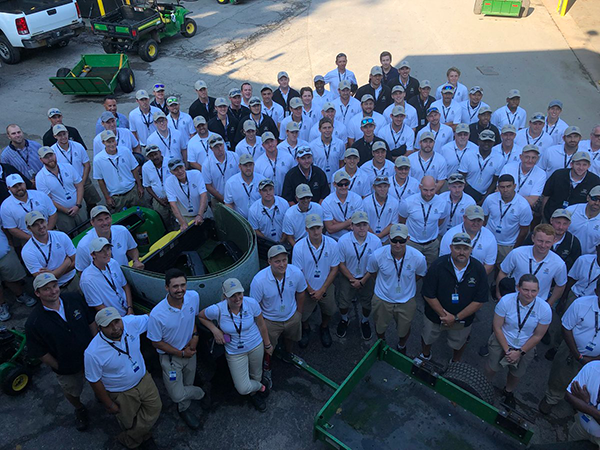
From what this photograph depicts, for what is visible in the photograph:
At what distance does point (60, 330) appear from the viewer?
525 centimetres

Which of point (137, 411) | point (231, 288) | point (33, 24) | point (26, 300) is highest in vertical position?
point (231, 288)

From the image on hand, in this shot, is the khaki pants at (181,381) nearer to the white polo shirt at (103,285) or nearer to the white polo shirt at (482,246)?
the white polo shirt at (103,285)

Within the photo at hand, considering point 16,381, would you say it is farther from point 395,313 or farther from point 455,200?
point 455,200

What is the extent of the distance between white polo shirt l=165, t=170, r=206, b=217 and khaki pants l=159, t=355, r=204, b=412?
116 inches

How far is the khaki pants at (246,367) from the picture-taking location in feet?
18.7

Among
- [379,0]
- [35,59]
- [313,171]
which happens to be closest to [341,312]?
[313,171]

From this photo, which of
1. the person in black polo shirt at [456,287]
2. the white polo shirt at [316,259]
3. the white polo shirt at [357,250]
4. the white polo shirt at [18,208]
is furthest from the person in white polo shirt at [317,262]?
the white polo shirt at [18,208]

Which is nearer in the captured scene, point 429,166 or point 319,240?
point 319,240

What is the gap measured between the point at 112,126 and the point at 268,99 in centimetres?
329

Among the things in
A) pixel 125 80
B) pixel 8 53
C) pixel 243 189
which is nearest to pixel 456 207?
pixel 243 189

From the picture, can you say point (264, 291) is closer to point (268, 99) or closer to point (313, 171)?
point (313, 171)

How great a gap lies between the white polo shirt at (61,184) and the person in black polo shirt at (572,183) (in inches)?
317

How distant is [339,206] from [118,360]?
12.3ft

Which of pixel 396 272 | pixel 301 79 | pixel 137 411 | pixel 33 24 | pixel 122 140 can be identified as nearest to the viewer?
pixel 137 411
